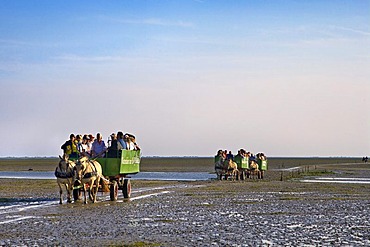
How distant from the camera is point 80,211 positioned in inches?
846

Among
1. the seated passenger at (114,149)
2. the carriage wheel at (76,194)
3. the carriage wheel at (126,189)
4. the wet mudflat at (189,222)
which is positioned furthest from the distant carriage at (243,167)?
the carriage wheel at (76,194)

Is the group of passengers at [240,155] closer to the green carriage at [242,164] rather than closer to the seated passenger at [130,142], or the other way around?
the green carriage at [242,164]

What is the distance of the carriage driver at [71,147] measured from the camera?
2534 centimetres

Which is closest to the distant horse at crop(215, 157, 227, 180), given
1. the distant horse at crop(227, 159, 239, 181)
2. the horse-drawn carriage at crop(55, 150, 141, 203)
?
the distant horse at crop(227, 159, 239, 181)

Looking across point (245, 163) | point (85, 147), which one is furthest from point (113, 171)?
point (245, 163)

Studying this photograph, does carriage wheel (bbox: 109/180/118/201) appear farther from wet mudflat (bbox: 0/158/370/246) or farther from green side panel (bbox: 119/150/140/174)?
green side panel (bbox: 119/150/140/174)

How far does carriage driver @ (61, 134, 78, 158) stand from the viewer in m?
25.3

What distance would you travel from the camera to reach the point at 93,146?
2680 centimetres

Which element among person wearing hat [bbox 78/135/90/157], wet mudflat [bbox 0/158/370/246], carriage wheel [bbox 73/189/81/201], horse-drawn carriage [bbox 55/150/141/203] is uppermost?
person wearing hat [bbox 78/135/90/157]

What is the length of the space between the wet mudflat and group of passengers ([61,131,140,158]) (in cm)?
183

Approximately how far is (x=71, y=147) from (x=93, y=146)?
1479 millimetres

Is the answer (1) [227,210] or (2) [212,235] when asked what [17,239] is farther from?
(1) [227,210]

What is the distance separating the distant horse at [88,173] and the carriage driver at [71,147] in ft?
3.15

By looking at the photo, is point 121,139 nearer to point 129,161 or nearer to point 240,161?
point 129,161
